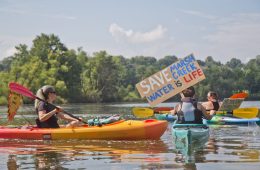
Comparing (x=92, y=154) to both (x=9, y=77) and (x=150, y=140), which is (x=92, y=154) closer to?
(x=150, y=140)

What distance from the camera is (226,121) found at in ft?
59.0

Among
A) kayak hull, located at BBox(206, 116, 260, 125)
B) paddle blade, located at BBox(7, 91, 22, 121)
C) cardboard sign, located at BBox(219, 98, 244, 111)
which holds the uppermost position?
paddle blade, located at BBox(7, 91, 22, 121)

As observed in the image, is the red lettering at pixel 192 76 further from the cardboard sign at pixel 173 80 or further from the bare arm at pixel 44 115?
the bare arm at pixel 44 115

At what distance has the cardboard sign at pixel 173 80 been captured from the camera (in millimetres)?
19777

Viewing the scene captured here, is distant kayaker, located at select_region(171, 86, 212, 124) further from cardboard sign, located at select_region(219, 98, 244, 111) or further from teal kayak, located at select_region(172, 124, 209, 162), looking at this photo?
cardboard sign, located at select_region(219, 98, 244, 111)

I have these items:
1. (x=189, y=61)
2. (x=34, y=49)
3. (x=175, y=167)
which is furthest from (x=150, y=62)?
(x=175, y=167)

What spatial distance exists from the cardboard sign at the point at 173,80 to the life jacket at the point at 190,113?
9172mm

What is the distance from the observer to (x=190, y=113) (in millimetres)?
10398

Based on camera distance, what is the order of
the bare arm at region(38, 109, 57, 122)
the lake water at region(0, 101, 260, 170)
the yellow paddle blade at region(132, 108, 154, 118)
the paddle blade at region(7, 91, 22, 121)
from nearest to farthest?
1. the lake water at region(0, 101, 260, 170)
2. the bare arm at region(38, 109, 57, 122)
3. the paddle blade at region(7, 91, 22, 121)
4. the yellow paddle blade at region(132, 108, 154, 118)

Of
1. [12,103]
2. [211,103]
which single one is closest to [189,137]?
[12,103]

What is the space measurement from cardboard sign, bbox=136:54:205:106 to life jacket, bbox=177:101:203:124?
361 inches

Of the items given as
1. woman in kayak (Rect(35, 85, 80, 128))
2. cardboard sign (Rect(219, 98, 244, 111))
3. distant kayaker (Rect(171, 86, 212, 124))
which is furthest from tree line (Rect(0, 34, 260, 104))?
distant kayaker (Rect(171, 86, 212, 124))

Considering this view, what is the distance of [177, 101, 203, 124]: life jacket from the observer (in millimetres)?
10398

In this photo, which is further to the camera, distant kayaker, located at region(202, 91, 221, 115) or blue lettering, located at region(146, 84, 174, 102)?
blue lettering, located at region(146, 84, 174, 102)
